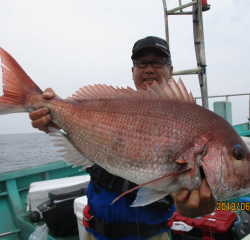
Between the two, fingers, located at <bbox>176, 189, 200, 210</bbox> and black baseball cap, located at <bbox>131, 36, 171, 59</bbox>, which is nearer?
fingers, located at <bbox>176, 189, 200, 210</bbox>

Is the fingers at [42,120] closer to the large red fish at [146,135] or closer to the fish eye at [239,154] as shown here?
the large red fish at [146,135]

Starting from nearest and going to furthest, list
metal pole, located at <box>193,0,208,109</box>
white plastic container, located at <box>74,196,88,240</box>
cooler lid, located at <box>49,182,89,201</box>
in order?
1. white plastic container, located at <box>74,196,88,240</box>
2. cooler lid, located at <box>49,182,89,201</box>
3. metal pole, located at <box>193,0,208,109</box>

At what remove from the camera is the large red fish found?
1.23 meters

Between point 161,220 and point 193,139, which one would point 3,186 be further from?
point 193,139

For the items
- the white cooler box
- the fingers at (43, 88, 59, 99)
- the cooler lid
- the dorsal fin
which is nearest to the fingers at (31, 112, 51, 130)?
the fingers at (43, 88, 59, 99)

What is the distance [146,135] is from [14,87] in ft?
4.18

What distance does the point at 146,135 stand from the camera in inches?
55.1

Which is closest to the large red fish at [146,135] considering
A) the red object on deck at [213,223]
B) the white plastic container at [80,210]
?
the white plastic container at [80,210]

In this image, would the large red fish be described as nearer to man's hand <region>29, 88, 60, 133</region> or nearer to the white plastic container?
man's hand <region>29, 88, 60, 133</region>

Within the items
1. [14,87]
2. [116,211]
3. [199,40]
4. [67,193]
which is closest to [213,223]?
[116,211]

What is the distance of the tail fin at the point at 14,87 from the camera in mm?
1696

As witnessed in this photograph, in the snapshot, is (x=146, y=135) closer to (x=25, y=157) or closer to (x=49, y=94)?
(x=49, y=94)
